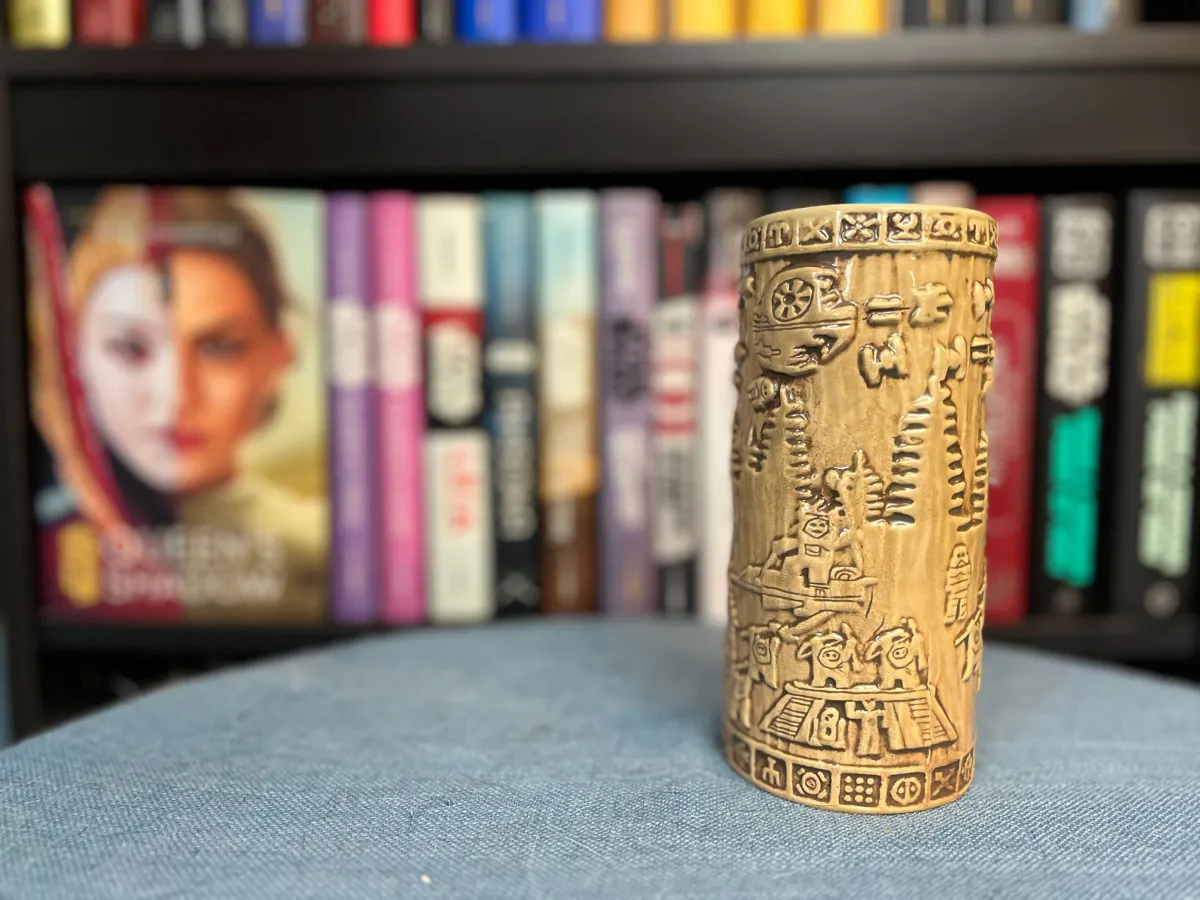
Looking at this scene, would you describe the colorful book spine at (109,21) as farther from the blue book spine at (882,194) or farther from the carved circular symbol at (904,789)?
the carved circular symbol at (904,789)

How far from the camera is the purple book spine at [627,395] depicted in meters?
0.72

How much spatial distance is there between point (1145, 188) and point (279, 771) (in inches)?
33.8

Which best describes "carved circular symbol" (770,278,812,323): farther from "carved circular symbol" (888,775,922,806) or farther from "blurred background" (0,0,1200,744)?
"blurred background" (0,0,1200,744)

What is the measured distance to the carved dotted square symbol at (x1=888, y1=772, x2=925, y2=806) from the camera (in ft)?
1.31

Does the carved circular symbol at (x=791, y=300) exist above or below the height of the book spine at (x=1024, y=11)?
below

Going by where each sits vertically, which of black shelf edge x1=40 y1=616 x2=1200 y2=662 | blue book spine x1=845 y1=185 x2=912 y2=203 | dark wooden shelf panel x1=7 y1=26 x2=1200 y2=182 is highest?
dark wooden shelf panel x1=7 y1=26 x2=1200 y2=182

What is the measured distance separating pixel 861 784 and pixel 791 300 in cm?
23

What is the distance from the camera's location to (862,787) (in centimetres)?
40

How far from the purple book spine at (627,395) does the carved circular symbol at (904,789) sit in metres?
0.36

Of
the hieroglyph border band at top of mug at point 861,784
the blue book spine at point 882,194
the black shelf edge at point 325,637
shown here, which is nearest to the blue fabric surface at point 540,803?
the hieroglyph border band at top of mug at point 861,784

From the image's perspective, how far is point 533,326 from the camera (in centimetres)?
73

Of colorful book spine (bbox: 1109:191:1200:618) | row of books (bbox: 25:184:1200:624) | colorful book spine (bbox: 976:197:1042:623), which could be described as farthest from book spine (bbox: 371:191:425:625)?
colorful book spine (bbox: 1109:191:1200:618)

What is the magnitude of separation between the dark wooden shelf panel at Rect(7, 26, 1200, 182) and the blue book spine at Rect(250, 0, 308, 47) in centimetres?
4

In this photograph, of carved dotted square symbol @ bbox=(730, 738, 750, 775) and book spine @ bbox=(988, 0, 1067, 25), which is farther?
book spine @ bbox=(988, 0, 1067, 25)
